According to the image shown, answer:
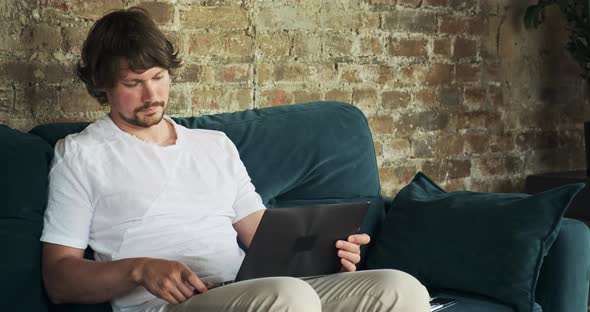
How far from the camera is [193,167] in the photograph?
7.77 ft

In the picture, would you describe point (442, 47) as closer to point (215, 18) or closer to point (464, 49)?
point (464, 49)

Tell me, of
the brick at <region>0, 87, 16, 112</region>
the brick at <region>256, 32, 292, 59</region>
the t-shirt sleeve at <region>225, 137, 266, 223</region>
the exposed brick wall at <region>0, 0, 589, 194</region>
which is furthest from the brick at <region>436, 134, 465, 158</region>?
the brick at <region>0, 87, 16, 112</region>

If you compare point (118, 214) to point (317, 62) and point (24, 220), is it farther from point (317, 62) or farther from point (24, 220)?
point (317, 62)

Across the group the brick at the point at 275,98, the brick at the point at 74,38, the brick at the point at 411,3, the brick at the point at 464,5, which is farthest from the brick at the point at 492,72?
the brick at the point at 74,38

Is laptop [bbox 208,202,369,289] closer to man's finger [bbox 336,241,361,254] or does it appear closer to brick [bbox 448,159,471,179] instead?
man's finger [bbox 336,241,361,254]

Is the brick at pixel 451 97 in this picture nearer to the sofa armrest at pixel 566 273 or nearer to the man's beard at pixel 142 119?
the sofa armrest at pixel 566 273

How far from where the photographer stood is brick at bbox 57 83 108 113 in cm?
276

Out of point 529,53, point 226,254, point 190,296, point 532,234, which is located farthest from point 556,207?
point 529,53

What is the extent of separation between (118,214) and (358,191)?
0.91m

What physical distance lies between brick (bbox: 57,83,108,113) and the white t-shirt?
19.6 inches

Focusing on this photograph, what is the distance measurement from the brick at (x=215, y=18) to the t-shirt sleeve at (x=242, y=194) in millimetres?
694

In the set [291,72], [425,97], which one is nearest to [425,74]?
[425,97]

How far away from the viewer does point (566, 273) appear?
96.0 inches

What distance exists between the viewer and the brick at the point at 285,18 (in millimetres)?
3252
